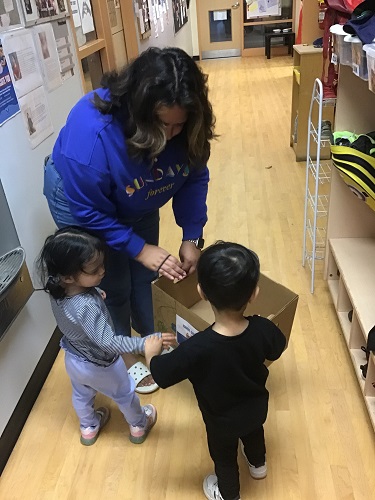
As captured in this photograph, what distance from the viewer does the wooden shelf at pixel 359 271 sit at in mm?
1542

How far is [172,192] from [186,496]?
37.9 inches

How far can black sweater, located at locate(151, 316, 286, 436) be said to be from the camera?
100cm

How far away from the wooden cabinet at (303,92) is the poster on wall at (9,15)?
7.36 feet

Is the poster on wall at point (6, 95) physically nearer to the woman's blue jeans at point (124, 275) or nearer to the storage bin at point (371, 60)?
the woman's blue jeans at point (124, 275)

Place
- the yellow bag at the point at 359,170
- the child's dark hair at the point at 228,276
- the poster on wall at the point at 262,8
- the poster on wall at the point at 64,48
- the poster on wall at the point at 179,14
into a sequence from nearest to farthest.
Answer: the child's dark hair at the point at 228,276 < the yellow bag at the point at 359,170 < the poster on wall at the point at 64,48 < the poster on wall at the point at 179,14 < the poster on wall at the point at 262,8

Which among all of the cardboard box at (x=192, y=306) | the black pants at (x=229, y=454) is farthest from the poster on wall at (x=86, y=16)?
the black pants at (x=229, y=454)

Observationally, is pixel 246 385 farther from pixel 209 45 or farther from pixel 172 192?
pixel 209 45

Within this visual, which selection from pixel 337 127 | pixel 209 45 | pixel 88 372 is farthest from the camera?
pixel 209 45

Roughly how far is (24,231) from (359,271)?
1.34m

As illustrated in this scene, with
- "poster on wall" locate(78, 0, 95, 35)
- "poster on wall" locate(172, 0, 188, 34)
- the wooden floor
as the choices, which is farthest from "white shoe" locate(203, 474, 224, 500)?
"poster on wall" locate(172, 0, 188, 34)

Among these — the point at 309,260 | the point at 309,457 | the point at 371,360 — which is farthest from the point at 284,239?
the point at 309,457

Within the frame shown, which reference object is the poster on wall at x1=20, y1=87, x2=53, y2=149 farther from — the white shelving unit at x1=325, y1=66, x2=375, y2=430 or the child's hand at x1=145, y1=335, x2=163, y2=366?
the white shelving unit at x1=325, y1=66, x2=375, y2=430

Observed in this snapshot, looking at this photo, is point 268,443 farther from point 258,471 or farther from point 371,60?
point 371,60

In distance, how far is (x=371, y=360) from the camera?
144cm
